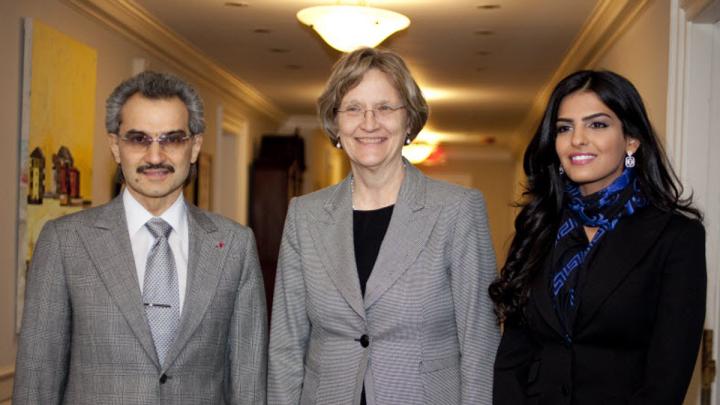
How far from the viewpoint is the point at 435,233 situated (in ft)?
8.06

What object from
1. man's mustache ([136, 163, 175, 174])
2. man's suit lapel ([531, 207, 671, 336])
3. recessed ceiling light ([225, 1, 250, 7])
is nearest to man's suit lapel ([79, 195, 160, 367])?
man's mustache ([136, 163, 175, 174])

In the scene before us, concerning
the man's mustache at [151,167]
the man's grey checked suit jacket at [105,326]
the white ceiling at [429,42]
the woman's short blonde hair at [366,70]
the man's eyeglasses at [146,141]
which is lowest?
the man's grey checked suit jacket at [105,326]

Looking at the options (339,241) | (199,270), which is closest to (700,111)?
(339,241)

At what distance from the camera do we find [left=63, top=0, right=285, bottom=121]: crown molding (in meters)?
5.84

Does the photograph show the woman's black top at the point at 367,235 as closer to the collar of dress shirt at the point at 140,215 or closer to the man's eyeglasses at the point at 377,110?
the man's eyeglasses at the point at 377,110

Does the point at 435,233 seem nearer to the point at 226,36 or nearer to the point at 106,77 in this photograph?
the point at 106,77

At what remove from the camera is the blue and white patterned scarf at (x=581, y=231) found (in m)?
2.31

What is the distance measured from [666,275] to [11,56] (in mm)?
3594

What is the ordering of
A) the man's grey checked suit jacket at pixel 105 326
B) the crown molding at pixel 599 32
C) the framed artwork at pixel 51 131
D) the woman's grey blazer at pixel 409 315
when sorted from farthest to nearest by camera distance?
the crown molding at pixel 599 32 < the framed artwork at pixel 51 131 < the woman's grey blazer at pixel 409 315 < the man's grey checked suit jacket at pixel 105 326

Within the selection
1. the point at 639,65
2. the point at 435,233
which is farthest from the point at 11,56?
the point at 639,65

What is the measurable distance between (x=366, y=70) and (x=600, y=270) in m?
0.82

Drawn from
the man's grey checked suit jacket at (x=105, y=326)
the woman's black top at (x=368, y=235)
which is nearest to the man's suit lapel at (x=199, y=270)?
the man's grey checked suit jacket at (x=105, y=326)

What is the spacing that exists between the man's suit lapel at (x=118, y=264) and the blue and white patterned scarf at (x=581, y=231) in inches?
41.0

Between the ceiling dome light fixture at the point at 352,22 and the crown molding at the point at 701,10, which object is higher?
the ceiling dome light fixture at the point at 352,22
